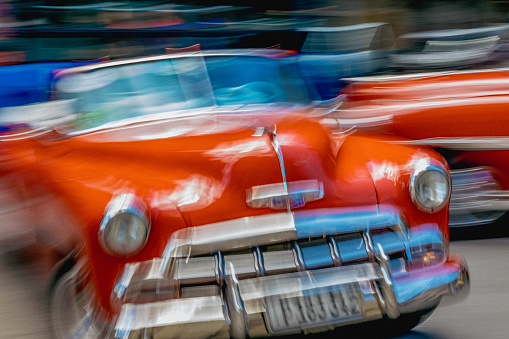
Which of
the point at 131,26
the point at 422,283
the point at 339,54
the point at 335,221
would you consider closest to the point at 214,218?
the point at 335,221

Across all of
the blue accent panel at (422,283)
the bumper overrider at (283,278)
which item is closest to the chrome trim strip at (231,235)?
the bumper overrider at (283,278)

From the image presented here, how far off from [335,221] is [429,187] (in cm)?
54

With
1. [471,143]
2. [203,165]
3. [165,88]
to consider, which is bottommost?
[471,143]

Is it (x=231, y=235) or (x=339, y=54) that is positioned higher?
(x=231, y=235)

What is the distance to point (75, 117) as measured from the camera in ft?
11.1

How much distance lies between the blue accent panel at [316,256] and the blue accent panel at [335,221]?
6cm

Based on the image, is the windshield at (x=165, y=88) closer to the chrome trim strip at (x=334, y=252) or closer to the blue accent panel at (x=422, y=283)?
the chrome trim strip at (x=334, y=252)

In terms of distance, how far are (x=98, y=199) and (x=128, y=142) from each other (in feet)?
1.71

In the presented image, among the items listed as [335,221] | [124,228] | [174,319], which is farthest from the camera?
[335,221]

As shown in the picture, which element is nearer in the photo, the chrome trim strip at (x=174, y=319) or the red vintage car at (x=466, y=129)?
the chrome trim strip at (x=174, y=319)

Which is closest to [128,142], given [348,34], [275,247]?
[275,247]

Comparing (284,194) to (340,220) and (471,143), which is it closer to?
(340,220)

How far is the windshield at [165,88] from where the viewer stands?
134 inches

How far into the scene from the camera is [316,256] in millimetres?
2705
